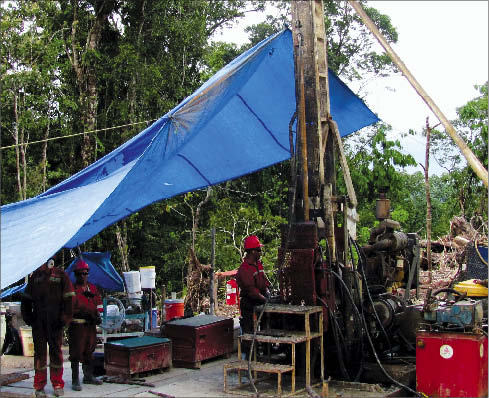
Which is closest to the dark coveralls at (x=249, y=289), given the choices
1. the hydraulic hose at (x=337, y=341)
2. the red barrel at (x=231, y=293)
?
the hydraulic hose at (x=337, y=341)

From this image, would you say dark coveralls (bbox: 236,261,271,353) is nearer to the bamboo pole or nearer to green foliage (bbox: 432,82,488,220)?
the bamboo pole

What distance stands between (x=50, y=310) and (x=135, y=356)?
52.0 inches

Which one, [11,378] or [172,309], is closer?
[11,378]

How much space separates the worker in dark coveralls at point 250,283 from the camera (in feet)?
27.8

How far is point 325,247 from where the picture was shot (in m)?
8.39

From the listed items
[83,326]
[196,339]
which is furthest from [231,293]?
[83,326]

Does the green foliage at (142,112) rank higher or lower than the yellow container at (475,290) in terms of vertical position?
higher

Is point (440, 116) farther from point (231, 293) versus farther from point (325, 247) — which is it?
point (231, 293)

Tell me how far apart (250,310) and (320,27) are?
428cm

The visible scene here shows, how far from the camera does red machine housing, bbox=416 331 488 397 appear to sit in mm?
6887

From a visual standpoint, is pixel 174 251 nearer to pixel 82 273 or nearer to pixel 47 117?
pixel 47 117

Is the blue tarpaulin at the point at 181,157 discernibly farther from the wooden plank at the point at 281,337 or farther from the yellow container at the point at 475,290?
the yellow container at the point at 475,290

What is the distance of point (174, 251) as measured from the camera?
20.8 m

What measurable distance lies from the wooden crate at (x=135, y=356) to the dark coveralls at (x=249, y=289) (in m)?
1.21
